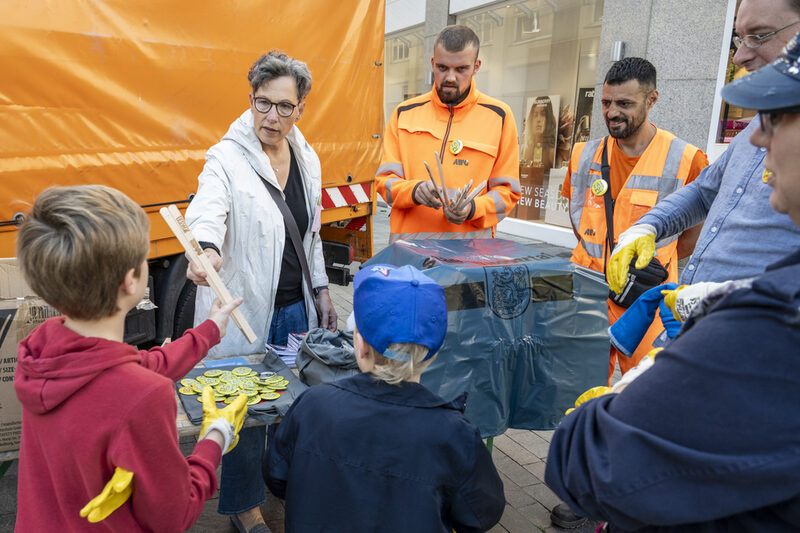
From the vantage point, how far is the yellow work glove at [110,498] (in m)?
1.20

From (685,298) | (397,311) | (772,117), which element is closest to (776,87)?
(772,117)

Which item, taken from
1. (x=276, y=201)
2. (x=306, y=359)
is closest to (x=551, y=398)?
(x=306, y=359)

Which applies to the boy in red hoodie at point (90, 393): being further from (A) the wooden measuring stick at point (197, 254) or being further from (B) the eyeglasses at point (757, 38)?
(B) the eyeglasses at point (757, 38)

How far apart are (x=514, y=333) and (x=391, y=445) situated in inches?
36.6

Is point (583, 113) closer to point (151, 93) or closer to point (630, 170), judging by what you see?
point (630, 170)

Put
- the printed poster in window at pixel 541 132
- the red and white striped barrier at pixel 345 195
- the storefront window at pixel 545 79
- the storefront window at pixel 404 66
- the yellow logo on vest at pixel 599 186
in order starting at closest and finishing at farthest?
the yellow logo on vest at pixel 599 186
the red and white striped barrier at pixel 345 195
the storefront window at pixel 545 79
the printed poster in window at pixel 541 132
the storefront window at pixel 404 66

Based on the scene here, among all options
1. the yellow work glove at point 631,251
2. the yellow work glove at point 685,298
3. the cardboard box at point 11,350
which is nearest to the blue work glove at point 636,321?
the yellow work glove at point 685,298

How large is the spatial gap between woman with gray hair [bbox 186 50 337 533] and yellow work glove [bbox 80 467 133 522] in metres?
1.19

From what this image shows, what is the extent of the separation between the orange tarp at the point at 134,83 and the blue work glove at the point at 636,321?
283 centimetres

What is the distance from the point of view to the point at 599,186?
3.20 m

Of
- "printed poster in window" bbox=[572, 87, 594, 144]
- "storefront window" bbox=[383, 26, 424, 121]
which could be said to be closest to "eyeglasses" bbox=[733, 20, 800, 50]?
"printed poster in window" bbox=[572, 87, 594, 144]

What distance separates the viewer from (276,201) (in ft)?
8.78

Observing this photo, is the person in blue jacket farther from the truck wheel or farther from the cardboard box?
the truck wheel

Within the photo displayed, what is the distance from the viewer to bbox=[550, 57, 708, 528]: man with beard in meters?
3.02
